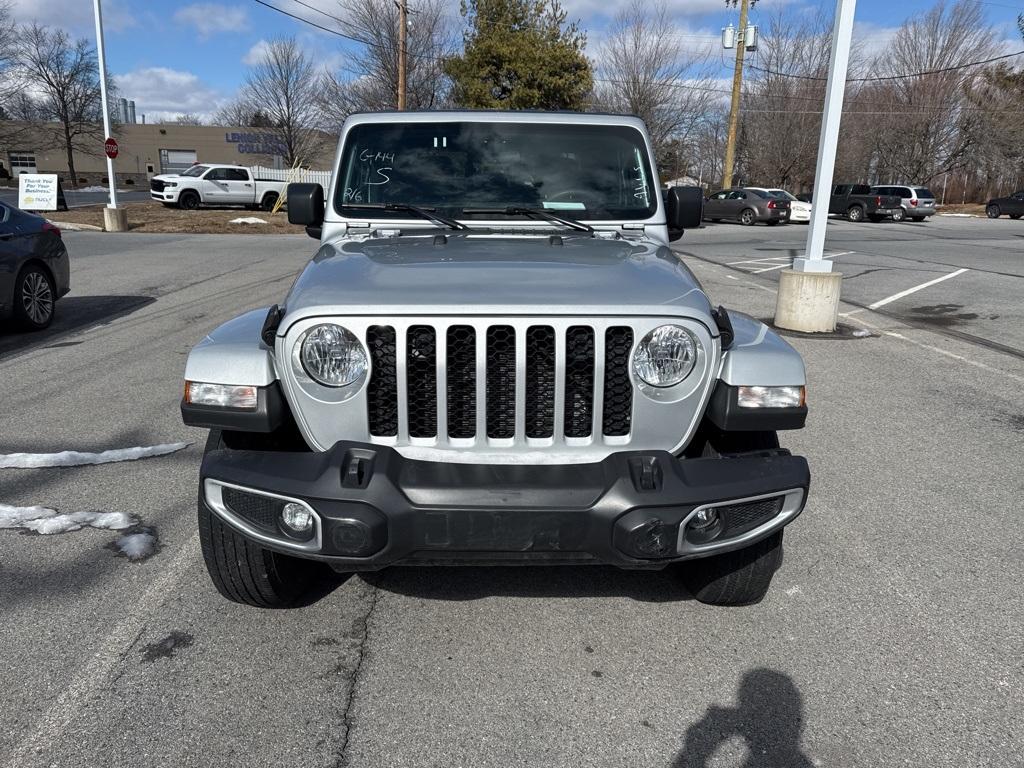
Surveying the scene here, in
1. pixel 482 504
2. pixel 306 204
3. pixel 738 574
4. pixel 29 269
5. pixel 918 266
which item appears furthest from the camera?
pixel 918 266

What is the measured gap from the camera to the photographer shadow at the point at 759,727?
2332 mm

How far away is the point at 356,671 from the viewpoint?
2.72 m

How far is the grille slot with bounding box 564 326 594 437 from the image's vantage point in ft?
8.27

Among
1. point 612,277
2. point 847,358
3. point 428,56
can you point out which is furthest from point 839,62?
point 428,56

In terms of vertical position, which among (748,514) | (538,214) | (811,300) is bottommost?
(811,300)

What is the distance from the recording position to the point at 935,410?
600 centimetres

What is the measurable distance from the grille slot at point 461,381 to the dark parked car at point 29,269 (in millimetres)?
7314

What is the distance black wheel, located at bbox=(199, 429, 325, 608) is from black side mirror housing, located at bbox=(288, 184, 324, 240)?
4.74ft

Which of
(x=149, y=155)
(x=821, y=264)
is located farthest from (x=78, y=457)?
(x=149, y=155)

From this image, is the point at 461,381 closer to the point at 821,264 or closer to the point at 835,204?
the point at 821,264

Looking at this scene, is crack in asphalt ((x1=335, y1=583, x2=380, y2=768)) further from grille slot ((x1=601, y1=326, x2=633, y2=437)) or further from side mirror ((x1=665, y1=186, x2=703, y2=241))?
side mirror ((x1=665, y1=186, x2=703, y2=241))

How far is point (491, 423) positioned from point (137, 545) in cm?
199

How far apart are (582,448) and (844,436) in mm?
3393

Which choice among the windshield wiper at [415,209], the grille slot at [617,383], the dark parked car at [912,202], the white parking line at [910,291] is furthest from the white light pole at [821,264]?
the dark parked car at [912,202]
